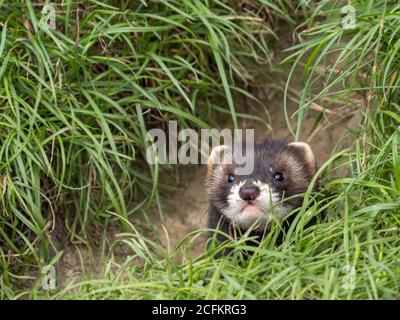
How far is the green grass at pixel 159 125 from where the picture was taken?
4.77m

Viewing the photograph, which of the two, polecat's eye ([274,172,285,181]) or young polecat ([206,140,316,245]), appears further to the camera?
polecat's eye ([274,172,285,181])

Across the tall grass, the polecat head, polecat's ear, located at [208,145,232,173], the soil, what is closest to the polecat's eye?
the polecat head

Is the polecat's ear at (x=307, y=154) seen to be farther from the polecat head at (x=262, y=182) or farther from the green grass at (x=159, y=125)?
the green grass at (x=159, y=125)

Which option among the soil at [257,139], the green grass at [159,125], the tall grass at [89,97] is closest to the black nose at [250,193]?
the green grass at [159,125]

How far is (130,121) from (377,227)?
203 cm

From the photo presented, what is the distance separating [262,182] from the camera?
5609mm

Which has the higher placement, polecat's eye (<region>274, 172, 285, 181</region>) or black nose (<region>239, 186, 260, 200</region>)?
polecat's eye (<region>274, 172, 285, 181</region>)

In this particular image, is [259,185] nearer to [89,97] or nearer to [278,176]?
[278,176]

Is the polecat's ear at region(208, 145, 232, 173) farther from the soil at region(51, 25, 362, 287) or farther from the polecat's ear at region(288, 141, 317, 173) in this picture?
the soil at region(51, 25, 362, 287)

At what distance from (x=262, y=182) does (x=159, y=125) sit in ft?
4.82

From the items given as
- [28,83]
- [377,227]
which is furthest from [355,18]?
[28,83]

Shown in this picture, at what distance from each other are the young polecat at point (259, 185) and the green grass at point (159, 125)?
0.19m

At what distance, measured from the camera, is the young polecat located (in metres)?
5.46

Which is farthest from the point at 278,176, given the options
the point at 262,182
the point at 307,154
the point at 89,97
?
the point at 89,97
